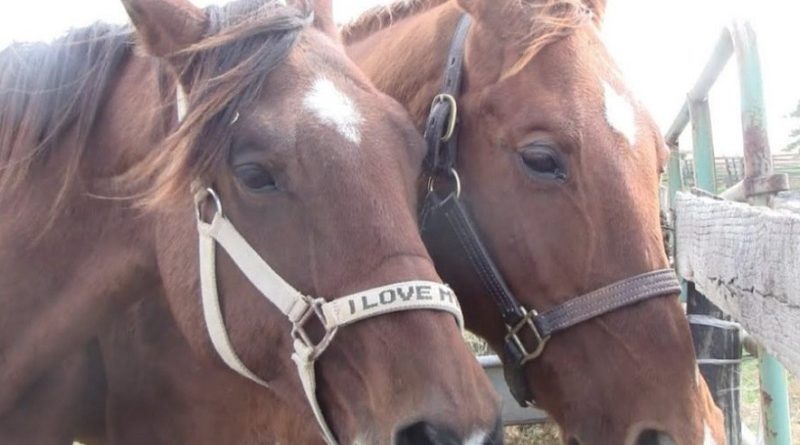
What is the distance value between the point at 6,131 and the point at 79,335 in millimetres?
711

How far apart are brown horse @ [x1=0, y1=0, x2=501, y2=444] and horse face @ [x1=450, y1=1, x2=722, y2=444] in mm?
374

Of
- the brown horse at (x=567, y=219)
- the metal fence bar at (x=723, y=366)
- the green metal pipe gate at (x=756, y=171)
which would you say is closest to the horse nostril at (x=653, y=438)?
the brown horse at (x=567, y=219)

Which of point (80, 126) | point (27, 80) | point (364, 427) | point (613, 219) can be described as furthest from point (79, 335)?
point (613, 219)

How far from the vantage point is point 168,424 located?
3061 mm

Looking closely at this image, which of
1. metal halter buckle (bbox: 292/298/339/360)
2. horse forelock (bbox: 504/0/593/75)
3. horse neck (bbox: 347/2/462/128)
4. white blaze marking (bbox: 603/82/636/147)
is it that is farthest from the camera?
horse neck (bbox: 347/2/462/128)

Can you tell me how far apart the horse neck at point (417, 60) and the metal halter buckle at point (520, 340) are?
75 cm

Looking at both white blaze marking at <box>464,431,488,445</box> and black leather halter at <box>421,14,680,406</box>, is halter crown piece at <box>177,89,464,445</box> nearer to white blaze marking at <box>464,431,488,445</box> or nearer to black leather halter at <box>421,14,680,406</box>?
white blaze marking at <box>464,431,488,445</box>

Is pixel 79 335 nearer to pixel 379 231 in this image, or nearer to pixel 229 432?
pixel 229 432

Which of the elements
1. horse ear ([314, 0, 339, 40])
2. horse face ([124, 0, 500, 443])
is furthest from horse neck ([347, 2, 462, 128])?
horse face ([124, 0, 500, 443])

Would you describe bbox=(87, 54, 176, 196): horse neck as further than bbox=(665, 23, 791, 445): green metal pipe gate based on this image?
No

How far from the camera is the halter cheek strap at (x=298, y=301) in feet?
6.33

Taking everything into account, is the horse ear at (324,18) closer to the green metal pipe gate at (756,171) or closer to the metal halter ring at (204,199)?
the metal halter ring at (204,199)

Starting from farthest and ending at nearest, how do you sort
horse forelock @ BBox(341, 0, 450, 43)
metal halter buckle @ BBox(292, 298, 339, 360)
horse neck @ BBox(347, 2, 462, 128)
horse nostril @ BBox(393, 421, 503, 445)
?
1. horse forelock @ BBox(341, 0, 450, 43)
2. horse neck @ BBox(347, 2, 462, 128)
3. metal halter buckle @ BBox(292, 298, 339, 360)
4. horse nostril @ BBox(393, 421, 503, 445)

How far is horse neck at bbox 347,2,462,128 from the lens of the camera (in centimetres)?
283
